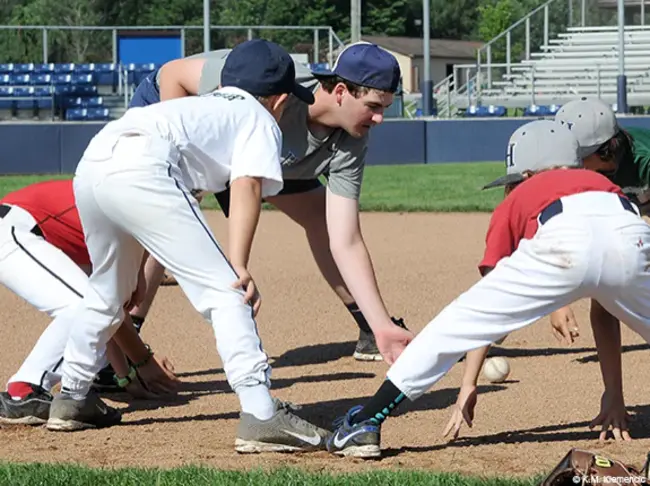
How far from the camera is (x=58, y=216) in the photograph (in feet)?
16.8

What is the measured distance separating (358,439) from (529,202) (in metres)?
0.99

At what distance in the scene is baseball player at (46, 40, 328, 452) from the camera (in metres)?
4.14

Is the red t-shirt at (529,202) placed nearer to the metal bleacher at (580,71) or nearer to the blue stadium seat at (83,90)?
the blue stadium seat at (83,90)

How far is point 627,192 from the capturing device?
18.5ft

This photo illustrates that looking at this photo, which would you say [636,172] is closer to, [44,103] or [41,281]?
[41,281]

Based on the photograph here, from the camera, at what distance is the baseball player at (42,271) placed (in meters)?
4.89

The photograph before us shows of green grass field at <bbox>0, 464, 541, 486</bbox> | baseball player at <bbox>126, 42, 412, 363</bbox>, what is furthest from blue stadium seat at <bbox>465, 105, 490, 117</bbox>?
green grass field at <bbox>0, 464, 541, 486</bbox>

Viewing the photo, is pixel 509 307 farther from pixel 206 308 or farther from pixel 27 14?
pixel 27 14

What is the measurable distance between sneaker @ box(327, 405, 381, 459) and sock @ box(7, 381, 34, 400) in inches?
54.6

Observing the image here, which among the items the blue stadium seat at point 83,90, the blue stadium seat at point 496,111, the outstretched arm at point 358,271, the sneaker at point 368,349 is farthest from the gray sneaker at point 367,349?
the blue stadium seat at point 83,90

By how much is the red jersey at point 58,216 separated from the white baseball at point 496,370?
193 centimetres

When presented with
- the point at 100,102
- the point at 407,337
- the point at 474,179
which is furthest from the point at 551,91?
the point at 407,337

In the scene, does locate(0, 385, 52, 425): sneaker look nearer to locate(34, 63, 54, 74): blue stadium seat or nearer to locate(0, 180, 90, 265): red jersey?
locate(0, 180, 90, 265): red jersey

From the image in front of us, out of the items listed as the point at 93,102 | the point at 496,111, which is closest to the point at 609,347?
the point at 93,102
